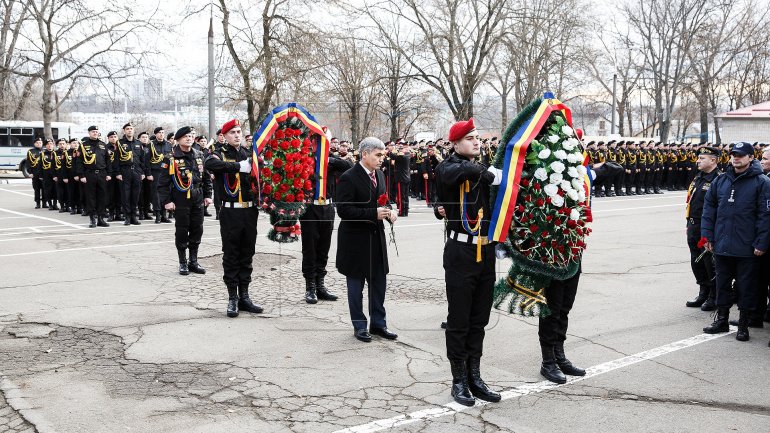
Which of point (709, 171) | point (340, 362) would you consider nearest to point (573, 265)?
point (340, 362)

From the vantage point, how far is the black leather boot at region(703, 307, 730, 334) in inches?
288

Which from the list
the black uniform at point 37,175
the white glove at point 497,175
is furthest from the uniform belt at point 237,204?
the black uniform at point 37,175

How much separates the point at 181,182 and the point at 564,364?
6.58 meters

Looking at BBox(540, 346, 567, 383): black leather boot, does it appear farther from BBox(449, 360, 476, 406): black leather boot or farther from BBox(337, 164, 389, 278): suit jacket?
BBox(337, 164, 389, 278): suit jacket

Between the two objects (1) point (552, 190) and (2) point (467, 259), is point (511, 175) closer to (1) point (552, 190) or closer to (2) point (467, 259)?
(1) point (552, 190)

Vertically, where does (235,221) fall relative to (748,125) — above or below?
below

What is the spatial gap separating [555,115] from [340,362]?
9.07 feet

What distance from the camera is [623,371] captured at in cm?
602

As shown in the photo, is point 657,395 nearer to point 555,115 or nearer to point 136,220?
point 555,115

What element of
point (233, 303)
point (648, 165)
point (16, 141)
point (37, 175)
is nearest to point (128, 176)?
point (37, 175)

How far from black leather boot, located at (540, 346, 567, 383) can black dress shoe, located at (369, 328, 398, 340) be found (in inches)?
63.2

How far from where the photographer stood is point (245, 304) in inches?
315

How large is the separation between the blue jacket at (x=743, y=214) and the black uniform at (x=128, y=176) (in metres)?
13.1

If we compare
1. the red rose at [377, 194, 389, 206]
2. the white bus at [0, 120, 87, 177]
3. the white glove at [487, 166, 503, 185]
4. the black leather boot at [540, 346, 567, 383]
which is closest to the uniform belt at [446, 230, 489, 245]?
the white glove at [487, 166, 503, 185]
